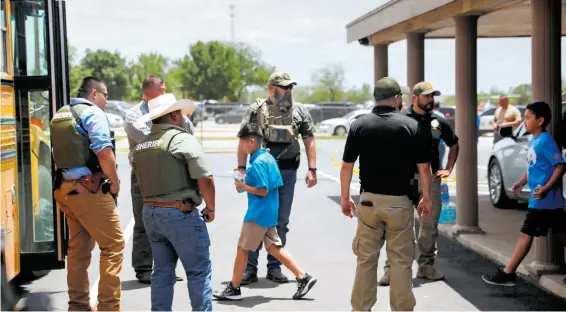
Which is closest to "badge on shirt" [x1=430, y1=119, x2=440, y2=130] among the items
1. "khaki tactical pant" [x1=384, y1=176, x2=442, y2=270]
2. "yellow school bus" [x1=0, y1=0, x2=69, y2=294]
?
"khaki tactical pant" [x1=384, y1=176, x2=442, y2=270]

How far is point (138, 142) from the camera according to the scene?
728 centimetres

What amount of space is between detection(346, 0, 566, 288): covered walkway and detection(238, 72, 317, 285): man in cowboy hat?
240 centimetres

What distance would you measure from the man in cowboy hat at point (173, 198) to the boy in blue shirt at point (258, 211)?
4.09ft

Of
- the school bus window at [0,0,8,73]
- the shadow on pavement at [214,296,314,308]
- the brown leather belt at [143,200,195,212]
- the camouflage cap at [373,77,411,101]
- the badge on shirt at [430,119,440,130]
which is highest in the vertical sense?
the school bus window at [0,0,8,73]

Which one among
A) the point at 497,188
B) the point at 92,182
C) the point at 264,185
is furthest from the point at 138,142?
the point at 497,188

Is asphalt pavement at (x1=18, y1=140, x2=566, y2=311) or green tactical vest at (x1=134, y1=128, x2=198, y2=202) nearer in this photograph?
green tactical vest at (x1=134, y1=128, x2=198, y2=202)

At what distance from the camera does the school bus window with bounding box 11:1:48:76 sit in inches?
289

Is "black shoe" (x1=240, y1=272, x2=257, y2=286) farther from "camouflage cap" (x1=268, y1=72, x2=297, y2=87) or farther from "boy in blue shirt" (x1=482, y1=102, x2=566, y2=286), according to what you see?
"boy in blue shirt" (x1=482, y1=102, x2=566, y2=286)

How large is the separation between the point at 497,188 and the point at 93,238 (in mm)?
8381

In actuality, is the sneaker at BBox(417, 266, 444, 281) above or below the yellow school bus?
below

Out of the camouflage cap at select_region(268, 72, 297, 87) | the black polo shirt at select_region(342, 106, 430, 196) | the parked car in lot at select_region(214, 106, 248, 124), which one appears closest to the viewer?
the black polo shirt at select_region(342, 106, 430, 196)

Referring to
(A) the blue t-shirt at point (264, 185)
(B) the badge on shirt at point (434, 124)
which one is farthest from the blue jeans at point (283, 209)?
(B) the badge on shirt at point (434, 124)

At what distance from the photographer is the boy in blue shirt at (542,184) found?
7332 millimetres

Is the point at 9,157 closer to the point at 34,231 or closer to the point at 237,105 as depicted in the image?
the point at 34,231
